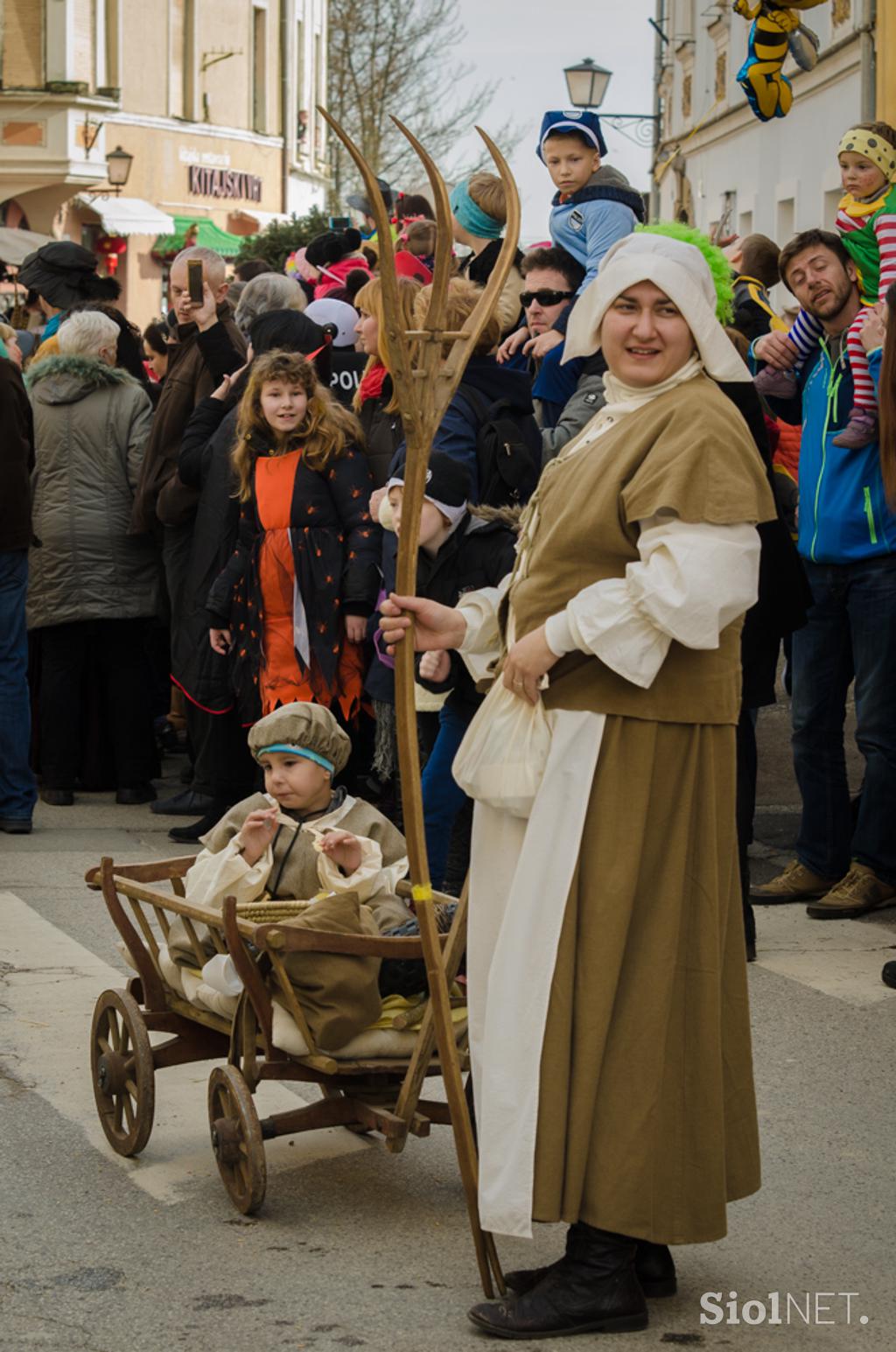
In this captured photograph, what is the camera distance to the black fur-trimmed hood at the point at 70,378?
991cm

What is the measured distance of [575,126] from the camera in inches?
351

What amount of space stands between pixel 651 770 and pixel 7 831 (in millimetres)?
5708

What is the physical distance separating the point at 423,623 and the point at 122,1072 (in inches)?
58.9

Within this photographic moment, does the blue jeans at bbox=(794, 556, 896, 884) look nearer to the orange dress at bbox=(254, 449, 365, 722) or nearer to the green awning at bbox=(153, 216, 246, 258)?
the orange dress at bbox=(254, 449, 365, 722)

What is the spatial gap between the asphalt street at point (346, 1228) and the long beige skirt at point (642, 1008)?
0.31 m

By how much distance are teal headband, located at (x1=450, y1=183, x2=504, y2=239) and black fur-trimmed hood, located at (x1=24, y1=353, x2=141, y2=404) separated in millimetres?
1722

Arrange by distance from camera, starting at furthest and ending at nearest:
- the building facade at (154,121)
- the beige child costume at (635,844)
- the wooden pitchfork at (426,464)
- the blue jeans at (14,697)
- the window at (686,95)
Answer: the building facade at (154,121) < the window at (686,95) < the blue jeans at (14,697) < the wooden pitchfork at (426,464) < the beige child costume at (635,844)

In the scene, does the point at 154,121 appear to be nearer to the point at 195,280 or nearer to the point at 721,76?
the point at 721,76

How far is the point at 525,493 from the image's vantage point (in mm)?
6938

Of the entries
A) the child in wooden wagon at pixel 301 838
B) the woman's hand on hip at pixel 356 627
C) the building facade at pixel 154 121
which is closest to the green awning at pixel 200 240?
the building facade at pixel 154 121

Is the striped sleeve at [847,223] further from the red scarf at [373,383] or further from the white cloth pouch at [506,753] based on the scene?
the white cloth pouch at [506,753]

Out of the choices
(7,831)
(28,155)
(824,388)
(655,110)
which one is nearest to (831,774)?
(824,388)

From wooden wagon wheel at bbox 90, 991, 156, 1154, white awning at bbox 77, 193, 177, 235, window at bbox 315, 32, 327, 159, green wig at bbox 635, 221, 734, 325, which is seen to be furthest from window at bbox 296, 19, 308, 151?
wooden wagon wheel at bbox 90, 991, 156, 1154

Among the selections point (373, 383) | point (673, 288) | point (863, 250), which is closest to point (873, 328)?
point (863, 250)
